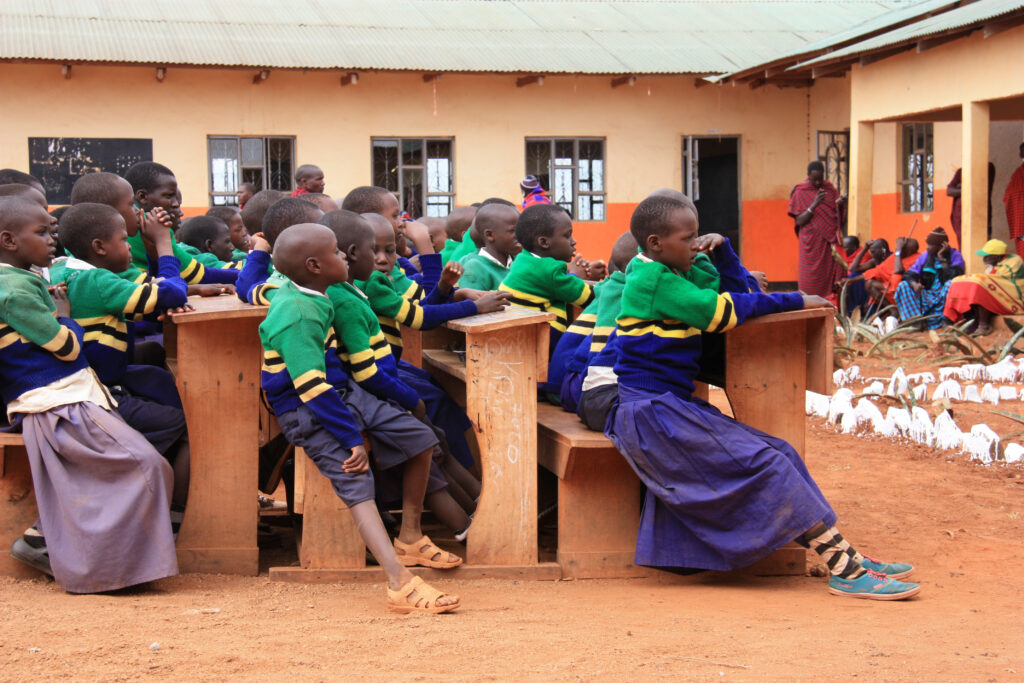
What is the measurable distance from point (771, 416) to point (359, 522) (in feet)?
5.10

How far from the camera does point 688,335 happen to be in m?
3.88

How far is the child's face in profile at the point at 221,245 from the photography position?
5.91 meters

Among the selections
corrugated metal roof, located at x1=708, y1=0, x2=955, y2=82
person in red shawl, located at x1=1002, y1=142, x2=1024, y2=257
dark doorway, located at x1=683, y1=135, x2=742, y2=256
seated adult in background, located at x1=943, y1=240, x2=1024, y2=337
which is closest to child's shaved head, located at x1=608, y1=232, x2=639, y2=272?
seated adult in background, located at x1=943, y1=240, x2=1024, y2=337

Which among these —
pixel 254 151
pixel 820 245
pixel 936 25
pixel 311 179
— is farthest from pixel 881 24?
pixel 311 179

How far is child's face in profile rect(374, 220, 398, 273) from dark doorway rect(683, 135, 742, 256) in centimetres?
1291

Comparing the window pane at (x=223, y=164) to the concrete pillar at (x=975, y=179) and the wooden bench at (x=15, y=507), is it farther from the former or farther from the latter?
the wooden bench at (x=15, y=507)

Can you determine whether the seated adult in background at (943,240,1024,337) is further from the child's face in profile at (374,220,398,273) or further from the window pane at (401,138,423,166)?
the window pane at (401,138,423,166)

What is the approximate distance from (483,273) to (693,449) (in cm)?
180

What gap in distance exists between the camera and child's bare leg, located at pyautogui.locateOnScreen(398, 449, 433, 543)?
3.84 metres

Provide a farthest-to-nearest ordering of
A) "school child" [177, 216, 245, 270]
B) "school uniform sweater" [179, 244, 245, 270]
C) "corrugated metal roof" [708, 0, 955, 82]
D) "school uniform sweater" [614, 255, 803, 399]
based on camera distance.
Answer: "corrugated metal roof" [708, 0, 955, 82], "school child" [177, 216, 245, 270], "school uniform sweater" [179, 244, 245, 270], "school uniform sweater" [614, 255, 803, 399]

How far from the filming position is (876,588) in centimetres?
357

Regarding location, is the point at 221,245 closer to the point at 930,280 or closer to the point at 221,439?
the point at 221,439

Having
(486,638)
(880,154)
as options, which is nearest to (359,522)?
(486,638)

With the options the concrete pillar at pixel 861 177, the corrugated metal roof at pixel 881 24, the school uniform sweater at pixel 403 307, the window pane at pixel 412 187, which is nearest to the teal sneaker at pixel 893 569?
the school uniform sweater at pixel 403 307
